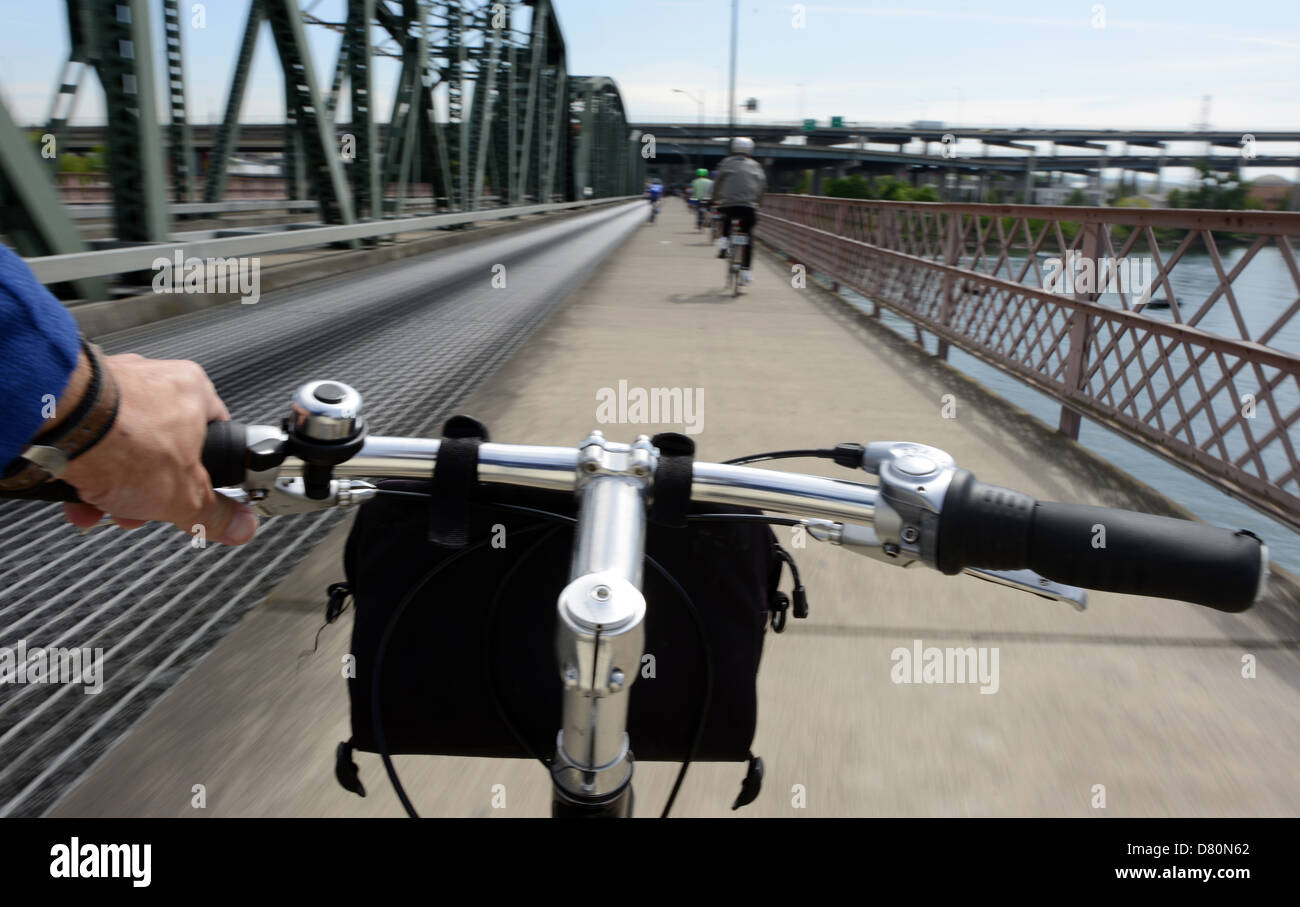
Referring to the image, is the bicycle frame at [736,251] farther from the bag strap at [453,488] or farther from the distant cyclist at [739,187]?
the bag strap at [453,488]

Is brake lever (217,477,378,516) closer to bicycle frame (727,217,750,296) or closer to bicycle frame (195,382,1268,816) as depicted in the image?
bicycle frame (195,382,1268,816)

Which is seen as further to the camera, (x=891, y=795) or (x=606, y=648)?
(x=891, y=795)

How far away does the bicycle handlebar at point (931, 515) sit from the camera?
0.95m

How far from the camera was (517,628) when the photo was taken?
1293 mm

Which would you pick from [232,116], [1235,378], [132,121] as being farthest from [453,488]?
[232,116]

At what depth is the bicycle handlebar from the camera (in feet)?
3.11

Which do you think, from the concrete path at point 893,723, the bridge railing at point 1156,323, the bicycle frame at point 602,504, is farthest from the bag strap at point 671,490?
the bridge railing at point 1156,323

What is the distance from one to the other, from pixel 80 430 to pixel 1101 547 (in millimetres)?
1028

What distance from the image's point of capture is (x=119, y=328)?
509 centimetres
